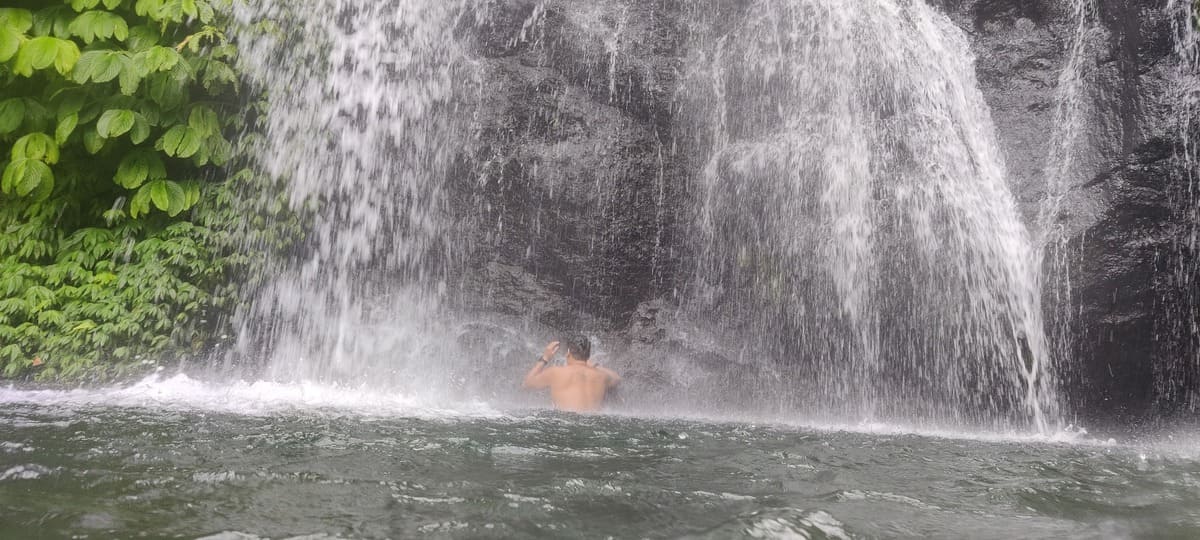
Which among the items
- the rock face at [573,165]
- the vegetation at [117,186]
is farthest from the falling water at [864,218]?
the vegetation at [117,186]

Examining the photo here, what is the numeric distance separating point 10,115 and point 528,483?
6516mm

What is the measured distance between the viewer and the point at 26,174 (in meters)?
6.81

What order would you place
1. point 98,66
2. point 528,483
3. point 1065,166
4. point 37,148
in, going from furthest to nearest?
point 1065,166
point 37,148
point 98,66
point 528,483

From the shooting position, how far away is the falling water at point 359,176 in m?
8.34

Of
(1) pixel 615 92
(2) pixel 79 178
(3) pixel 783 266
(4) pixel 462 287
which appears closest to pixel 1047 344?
(3) pixel 783 266

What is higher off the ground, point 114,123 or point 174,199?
point 114,123

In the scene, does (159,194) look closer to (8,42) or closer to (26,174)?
(26,174)

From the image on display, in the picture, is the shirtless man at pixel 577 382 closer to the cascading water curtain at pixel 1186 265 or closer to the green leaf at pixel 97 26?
the green leaf at pixel 97 26

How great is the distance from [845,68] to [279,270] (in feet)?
20.9

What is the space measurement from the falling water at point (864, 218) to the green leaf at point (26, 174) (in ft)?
20.3

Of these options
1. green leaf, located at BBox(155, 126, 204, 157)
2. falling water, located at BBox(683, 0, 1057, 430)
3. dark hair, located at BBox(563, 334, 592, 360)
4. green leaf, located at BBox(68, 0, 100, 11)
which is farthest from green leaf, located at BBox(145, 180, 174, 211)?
falling water, located at BBox(683, 0, 1057, 430)

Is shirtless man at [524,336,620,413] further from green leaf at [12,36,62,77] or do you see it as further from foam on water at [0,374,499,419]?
green leaf at [12,36,62,77]

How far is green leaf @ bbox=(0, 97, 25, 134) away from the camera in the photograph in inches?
275

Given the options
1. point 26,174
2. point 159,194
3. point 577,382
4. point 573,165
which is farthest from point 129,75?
point 577,382
